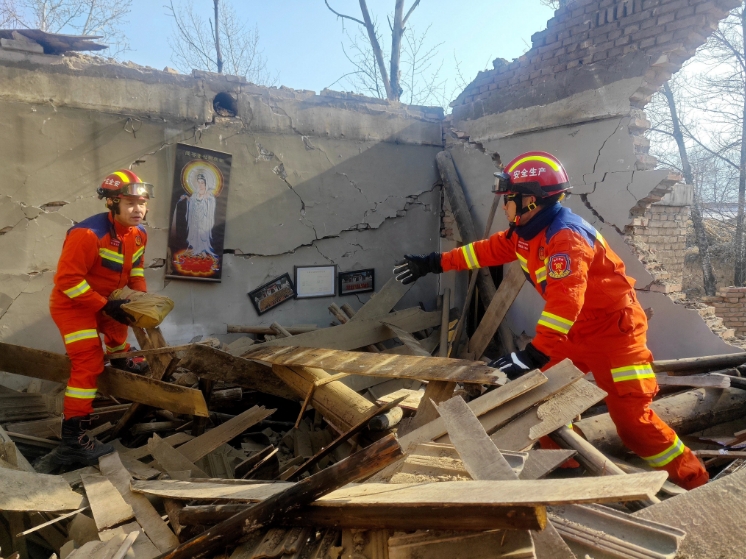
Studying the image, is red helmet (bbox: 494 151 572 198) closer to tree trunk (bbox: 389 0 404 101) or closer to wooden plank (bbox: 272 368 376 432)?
wooden plank (bbox: 272 368 376 432)

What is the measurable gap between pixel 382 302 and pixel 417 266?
1.93 meters

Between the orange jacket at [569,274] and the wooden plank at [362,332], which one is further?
the wooden plank at [362,332]

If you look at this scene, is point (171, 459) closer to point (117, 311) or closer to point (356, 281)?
point (117, 311)

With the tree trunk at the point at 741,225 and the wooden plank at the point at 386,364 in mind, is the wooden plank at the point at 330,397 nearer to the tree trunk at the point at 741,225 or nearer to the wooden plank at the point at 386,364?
the wooden plank at the point at 386,364

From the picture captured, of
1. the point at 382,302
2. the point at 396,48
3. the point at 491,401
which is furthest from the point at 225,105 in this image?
the point at 396,48

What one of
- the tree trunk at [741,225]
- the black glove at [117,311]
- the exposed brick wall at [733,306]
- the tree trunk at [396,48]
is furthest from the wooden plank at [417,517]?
the tree trunk at [396,48]

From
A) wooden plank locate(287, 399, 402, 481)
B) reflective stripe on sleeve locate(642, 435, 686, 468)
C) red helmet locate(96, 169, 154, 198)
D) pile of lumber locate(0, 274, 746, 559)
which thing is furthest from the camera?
red helmet locate(96, 169, 154, 198)

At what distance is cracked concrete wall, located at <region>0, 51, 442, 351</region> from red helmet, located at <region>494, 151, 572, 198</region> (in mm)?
3348

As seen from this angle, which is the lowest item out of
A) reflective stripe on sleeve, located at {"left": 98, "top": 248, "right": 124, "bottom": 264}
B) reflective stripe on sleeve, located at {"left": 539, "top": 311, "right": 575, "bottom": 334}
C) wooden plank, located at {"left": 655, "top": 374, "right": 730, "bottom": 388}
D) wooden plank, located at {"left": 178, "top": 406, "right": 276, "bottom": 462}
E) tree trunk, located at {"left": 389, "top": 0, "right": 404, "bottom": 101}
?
wooden plank, located at {"left": 178, "top": 406, "right": 276, "bottom": 462}

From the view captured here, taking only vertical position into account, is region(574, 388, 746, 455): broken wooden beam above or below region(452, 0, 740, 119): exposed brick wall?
below

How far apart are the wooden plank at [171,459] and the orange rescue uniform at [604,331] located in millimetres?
2340

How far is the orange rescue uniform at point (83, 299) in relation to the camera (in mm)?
3447

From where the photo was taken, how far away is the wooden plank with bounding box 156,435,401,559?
1749 millimetres

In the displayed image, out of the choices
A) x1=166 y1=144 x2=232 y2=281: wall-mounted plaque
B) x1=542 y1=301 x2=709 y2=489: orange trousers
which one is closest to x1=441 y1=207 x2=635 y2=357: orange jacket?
x1=542 y1=301 x2=709 y2=489: orange trousers
